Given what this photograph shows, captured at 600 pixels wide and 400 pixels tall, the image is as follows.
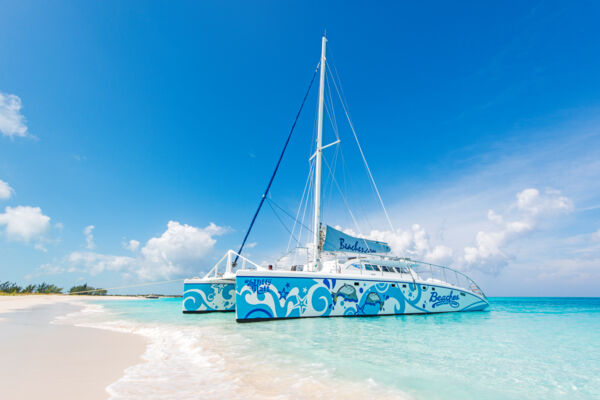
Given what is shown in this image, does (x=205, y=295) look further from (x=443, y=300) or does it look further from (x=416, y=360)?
(x=443, y=300)

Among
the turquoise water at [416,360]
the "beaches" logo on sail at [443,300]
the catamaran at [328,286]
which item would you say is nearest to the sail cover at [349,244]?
the catamaran at [328,286]

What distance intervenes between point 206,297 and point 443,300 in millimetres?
13852

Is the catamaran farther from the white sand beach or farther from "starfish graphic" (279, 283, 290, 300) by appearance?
the white sand beach

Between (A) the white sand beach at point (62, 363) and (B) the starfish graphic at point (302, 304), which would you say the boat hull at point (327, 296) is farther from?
(A) the white sand beach at point (62, 363)

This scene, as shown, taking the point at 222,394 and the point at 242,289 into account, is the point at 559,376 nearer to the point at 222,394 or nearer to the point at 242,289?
the point at 222,394

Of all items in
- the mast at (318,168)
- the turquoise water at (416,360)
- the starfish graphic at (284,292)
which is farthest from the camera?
the mast at (318,168)

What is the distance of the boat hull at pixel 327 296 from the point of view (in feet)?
36.6

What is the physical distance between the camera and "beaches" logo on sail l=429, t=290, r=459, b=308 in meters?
15.9

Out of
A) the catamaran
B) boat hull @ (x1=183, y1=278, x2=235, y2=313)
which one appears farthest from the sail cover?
boat hull @ (x1=183, y1=278, x2=235, y2=313)

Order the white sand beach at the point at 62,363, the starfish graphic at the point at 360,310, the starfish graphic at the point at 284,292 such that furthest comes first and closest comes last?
the starfish graphic at the point at 360,310, the starfish graphic at the point at 284,292, the white sand beach at the point at 62,363

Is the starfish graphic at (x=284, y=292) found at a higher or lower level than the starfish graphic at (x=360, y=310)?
higher

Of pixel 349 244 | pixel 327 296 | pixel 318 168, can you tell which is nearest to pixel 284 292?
pixel 327 296

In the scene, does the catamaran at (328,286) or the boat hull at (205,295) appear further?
the boat hull at (205,295)

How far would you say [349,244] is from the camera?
1453 cm
